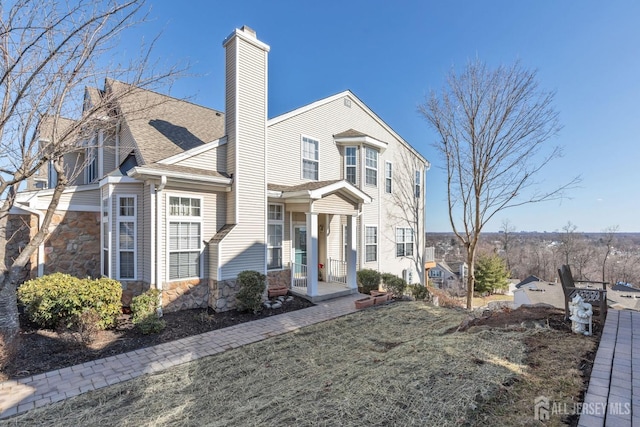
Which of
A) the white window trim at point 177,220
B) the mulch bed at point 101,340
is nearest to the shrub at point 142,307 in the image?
the mulch bed at point 101,340

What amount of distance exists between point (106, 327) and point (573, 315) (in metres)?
9.31

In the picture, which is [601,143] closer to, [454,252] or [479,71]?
[479,71]

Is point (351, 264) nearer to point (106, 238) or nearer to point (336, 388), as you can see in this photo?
point (336, 388)

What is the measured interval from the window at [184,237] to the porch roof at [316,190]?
2419mm

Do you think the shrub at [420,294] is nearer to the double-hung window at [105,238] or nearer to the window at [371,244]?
the window at [371,244]

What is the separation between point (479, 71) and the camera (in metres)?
11.8

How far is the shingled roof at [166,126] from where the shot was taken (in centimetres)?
799

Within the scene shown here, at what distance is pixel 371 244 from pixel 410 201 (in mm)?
4086

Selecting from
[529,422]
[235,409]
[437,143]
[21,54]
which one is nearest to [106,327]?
[235,409]

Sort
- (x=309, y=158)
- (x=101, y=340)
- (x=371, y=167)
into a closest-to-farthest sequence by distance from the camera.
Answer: (x=101, y=340)
(x=309, y=158)
(x=371, y=167)

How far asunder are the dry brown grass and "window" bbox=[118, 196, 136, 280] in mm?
4313

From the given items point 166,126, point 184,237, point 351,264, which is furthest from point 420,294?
point 166,126

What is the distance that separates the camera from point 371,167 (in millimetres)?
12961

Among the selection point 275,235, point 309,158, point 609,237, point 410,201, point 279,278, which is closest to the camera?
point 279,278
